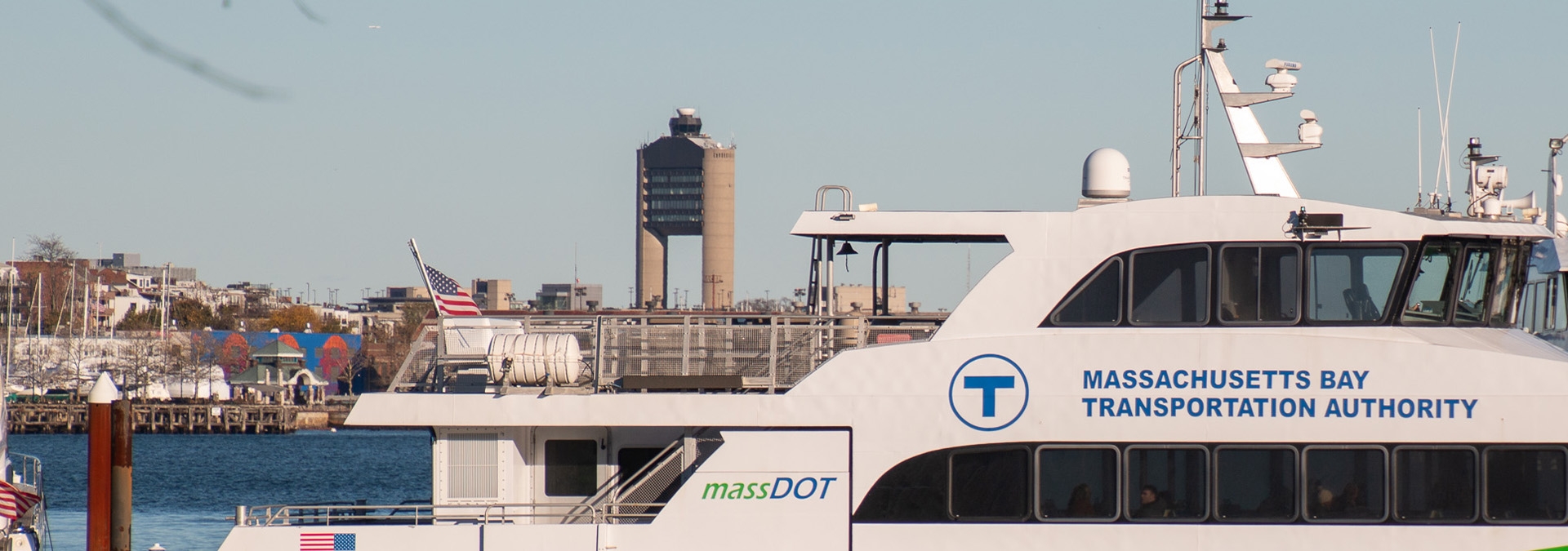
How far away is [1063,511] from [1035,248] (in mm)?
2276

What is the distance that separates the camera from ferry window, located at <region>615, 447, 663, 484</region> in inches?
581

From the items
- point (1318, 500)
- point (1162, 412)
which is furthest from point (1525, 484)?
point (1162, 412)

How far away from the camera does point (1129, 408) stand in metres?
13.2

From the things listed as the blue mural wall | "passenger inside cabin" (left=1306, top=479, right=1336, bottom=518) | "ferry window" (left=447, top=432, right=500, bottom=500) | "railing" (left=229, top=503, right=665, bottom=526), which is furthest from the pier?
"passenger inside cabin" (left=1306, top=479, right=1336, bottom=518)

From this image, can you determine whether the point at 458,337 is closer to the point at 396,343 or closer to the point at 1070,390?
the point at 1070,390

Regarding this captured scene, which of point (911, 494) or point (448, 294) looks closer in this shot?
point (911, 494)

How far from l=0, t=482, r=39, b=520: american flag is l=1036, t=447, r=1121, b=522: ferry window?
46.4ft

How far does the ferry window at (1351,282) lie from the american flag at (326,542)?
340 inches

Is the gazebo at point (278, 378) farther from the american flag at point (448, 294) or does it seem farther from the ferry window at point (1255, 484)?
the ferry window at point (1255, 484)

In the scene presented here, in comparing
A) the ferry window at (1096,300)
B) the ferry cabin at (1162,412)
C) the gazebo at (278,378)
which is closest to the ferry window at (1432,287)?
the ferry cabin at (1162,412)

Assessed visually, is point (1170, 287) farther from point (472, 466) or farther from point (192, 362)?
point (192, 362)

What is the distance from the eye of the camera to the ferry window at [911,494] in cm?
1341

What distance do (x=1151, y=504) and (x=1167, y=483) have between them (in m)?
0.23

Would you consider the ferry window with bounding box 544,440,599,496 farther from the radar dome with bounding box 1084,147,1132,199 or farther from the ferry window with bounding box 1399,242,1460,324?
the ferry window with bounding box 1399,242,1460,324
